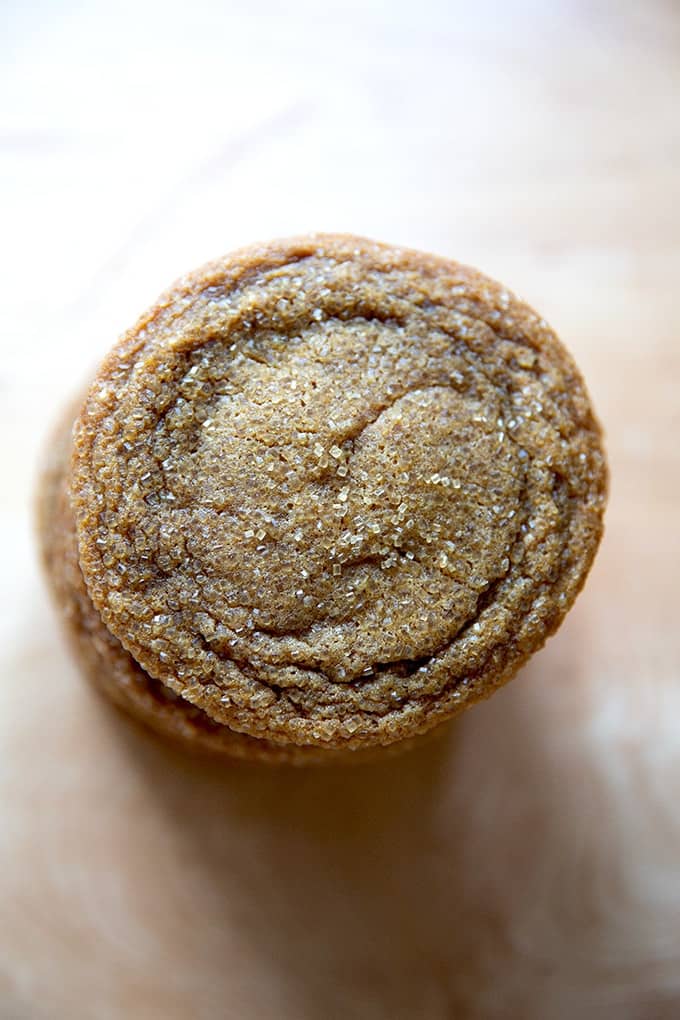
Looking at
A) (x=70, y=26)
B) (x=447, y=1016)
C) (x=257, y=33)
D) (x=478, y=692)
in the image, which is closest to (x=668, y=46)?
(x=257, y=33)

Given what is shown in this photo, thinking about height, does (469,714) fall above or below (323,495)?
above

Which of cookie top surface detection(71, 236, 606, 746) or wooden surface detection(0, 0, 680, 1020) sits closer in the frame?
cookie top surface detection(71, 236, 606, 746)

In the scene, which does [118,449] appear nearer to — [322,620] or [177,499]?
[177,499]

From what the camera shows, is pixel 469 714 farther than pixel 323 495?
Yes
